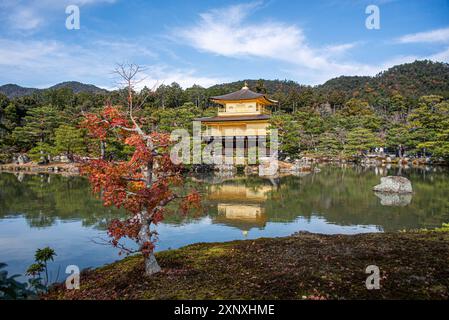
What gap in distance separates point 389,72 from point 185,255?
9302cm

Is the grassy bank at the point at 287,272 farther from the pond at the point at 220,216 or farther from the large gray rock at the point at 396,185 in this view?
the large gray rock at the point at 396,185

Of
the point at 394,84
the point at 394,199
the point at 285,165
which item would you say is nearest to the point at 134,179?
the point at 394,199

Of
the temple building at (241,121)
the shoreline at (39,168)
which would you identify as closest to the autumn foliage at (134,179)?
the temple building at (241,121)

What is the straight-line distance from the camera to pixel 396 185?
14.0m

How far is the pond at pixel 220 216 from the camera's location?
730cm

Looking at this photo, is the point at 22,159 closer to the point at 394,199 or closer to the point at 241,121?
the point at 241,121

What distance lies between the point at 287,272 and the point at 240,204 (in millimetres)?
7763

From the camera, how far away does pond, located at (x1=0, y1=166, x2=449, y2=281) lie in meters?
7.30

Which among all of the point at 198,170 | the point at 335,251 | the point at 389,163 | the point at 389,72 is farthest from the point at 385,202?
the point at 389,72

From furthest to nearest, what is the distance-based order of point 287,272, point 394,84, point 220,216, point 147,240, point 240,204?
point 394,84 → point 240,204 → point 220,216 → point 147,240 → point 287,272

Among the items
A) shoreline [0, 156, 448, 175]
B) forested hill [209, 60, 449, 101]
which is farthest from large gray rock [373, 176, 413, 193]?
forested hill [209, 60, 449, 101]
